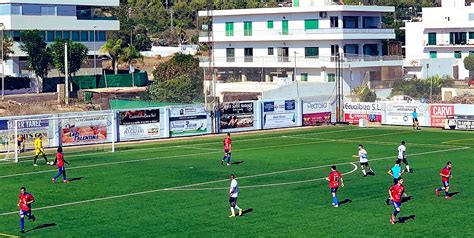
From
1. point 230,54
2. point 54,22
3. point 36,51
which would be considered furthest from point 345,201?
point 54,22

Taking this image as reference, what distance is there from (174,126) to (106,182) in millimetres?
23804

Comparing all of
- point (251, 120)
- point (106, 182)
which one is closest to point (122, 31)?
point (251, 120)

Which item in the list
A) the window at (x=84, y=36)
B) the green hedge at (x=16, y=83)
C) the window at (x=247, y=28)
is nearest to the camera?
the green hedge at (x=16, y=83)

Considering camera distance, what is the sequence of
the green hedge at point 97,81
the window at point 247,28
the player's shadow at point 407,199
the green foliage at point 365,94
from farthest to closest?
1. the green hedge at point 97,81
2. the window at point 247,28
3. the green foliage at point 365,94
4. the player's shadow at point 407,199

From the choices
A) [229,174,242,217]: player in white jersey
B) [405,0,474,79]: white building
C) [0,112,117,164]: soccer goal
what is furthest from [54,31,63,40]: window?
[229,174,242,217]: player in white jersey

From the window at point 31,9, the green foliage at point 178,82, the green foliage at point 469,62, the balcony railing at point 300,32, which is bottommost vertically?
the green foliage at point 178,82

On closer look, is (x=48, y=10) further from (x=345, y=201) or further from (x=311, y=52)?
(x=345, y=201)

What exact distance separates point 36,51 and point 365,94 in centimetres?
3880

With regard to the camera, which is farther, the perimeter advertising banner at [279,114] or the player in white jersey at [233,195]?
the perimeter advertising banner at [279,114]

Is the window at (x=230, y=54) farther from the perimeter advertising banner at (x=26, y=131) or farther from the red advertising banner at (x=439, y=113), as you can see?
the perimeter advertising banner at (x=26, y=131)

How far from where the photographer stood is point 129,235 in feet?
113

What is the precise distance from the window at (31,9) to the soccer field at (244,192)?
4987 cm

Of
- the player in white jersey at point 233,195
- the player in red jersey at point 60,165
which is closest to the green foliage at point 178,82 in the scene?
the player in red jersey at point 60,165

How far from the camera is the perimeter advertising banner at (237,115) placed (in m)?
75.1
